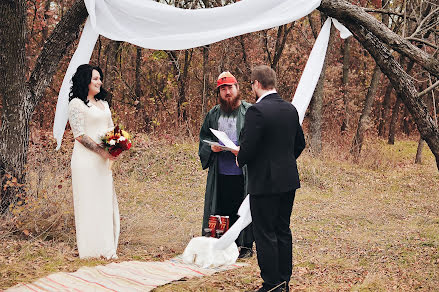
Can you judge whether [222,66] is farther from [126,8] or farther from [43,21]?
[126,8]

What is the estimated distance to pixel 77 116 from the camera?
5184 millimetres

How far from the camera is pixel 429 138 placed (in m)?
5.05

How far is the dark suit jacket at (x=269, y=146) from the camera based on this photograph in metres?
3.89

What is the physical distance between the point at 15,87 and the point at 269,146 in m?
3.70

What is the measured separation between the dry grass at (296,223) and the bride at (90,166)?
282 millimetres

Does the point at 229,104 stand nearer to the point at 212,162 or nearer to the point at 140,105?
the point at 212,162

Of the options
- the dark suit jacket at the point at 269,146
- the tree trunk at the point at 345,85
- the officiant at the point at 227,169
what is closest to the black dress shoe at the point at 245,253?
the officiant at the point at 227,169

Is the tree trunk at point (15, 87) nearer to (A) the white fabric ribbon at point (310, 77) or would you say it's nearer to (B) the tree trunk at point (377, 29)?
(A) the white fabric ribbon at point (310, 77)

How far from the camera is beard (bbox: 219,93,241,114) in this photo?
18.4ft

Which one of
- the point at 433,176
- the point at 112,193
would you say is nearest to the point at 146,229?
the point at 112,193

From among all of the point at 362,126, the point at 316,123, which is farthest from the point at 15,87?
the point at 362,126

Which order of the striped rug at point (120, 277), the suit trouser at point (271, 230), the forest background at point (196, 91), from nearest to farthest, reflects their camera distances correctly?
1. the suit trouser at point (271, 230)
2. the striped rug at point (120, 277)
3. the forest background at point (196, 91)

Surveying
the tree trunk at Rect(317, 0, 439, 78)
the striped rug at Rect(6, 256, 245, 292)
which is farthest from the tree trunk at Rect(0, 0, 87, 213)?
the tree trunk at Rect(317, 0, 439, 78)

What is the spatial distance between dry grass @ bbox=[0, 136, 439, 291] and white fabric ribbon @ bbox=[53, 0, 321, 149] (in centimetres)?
194
